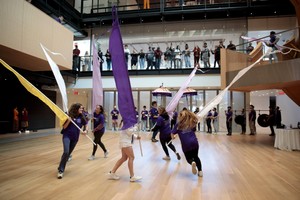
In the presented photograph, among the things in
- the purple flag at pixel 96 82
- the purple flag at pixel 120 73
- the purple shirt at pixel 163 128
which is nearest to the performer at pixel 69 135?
the purple flag at pixel 96 82

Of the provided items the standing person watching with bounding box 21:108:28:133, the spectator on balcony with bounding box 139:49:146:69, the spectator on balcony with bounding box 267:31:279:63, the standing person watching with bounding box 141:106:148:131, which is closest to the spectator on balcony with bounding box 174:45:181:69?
the spectator on balcony with bounding box 139:49:146:69

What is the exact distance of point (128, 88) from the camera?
4.46m

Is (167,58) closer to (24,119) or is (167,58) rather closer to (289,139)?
(289,139)

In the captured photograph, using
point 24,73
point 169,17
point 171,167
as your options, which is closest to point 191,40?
point 169,17

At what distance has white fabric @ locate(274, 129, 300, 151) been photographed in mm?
9062

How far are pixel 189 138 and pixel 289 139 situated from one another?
19.8 ft

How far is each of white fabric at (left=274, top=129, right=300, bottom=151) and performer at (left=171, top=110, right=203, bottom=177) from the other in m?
5.64

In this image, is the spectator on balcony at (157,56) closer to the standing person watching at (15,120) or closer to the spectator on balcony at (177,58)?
the spectator on balcony at (177,58)

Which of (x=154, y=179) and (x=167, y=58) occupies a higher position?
(x=167, y=58)

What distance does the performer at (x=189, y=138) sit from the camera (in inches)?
205

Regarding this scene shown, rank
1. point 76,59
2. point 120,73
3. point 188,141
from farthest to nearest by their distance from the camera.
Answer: point 76,59, point 188,141, point 120,73

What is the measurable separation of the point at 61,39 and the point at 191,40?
1113 cm

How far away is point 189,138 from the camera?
5270mm

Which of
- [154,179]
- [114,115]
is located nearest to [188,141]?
[154,179]
